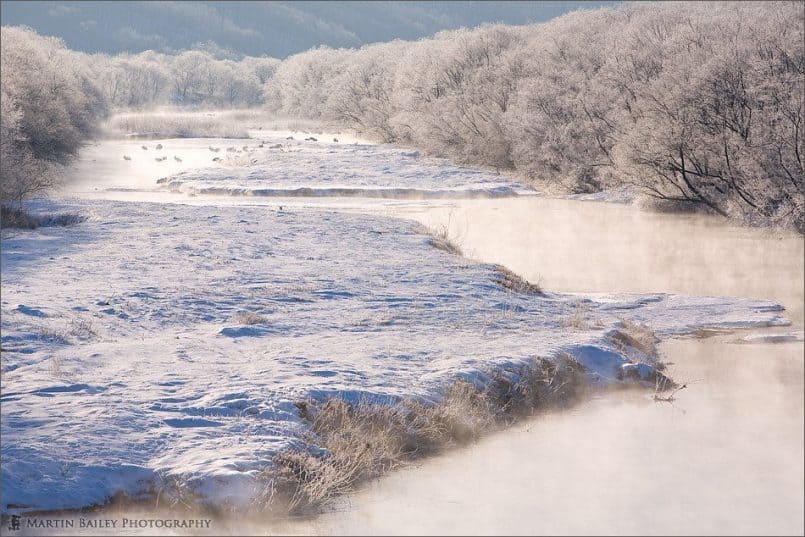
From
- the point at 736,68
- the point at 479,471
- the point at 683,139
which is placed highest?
the point at 736,68

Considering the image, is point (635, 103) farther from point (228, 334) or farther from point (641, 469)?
point (641, 469)

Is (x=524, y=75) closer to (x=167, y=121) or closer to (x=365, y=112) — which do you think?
(x=365, y=112)

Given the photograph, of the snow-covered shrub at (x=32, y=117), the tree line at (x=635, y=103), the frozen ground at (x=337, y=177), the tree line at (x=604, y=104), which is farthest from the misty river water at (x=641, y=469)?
the frozen ground at (x=337, y=177)

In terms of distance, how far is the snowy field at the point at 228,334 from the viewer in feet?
25.1

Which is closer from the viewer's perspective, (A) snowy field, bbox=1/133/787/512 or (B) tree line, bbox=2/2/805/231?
(A) snowy field, bbox=1/133/787/512

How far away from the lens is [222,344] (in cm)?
1084

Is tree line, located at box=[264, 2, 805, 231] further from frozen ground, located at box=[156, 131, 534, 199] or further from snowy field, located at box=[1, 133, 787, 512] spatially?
snowy field, located at box=[1, 133, 787, 512]

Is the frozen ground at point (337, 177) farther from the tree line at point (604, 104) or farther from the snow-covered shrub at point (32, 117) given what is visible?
the snow-covered shrub at point (32, 117)

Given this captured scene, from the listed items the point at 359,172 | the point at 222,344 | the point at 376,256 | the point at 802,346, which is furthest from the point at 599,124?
the point at 222,344

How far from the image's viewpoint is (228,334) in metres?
11.3

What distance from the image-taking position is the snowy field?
7645 mm

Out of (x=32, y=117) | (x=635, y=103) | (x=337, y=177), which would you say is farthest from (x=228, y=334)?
(x=337, y=177)

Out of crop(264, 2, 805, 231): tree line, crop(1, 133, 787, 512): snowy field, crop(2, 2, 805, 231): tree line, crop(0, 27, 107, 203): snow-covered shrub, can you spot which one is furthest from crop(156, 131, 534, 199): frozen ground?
crop(1, 133, 787, 512): snowy field

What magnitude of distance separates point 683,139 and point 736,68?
232 cm
